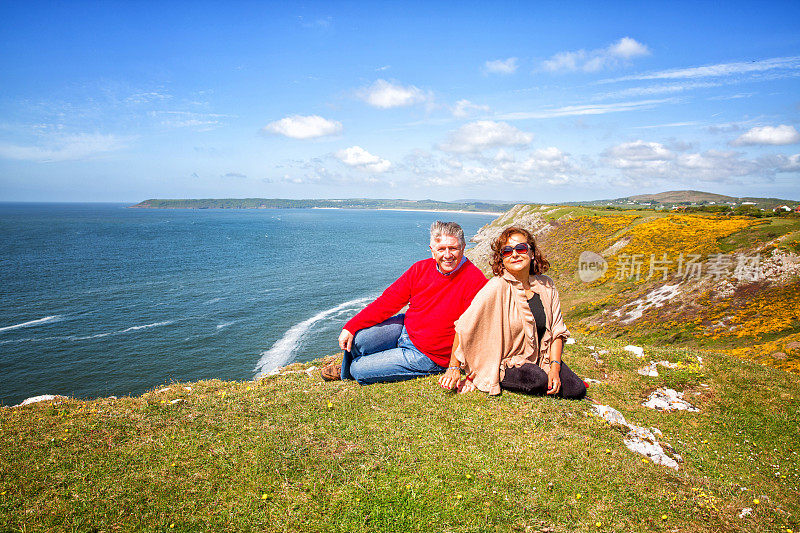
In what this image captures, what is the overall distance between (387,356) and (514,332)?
9.64 feet

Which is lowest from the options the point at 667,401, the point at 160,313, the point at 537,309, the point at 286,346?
the point at 286,346

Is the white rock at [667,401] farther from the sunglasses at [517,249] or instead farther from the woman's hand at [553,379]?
the sunglasses at [517,249]

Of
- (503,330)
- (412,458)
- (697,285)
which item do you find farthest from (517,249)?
(697,285)

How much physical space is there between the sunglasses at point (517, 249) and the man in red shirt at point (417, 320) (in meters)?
0.77

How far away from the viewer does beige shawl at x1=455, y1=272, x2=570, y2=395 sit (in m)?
8.00

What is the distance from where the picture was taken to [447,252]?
26.4 feet

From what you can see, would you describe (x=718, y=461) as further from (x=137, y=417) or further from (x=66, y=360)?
(x=66, y=360)

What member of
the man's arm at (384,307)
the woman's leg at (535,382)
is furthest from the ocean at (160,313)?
the woman's leg at (535,382)

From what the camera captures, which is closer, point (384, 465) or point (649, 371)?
point (384, 465)

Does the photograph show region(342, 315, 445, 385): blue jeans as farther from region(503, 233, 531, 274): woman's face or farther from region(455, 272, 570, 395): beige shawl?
region(503, 233, 531, 274): woman's face

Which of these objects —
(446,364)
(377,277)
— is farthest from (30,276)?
(446,364)

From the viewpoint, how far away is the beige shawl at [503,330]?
8.00 metres

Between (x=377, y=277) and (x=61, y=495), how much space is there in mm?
66382

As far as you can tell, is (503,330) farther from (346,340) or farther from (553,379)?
(346,340)
